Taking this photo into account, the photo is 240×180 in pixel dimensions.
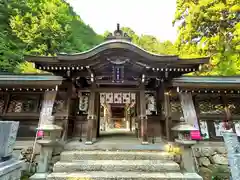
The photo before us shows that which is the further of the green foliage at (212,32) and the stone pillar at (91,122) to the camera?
the green foliage at (212,32)

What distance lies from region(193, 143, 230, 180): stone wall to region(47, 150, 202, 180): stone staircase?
4.38ft

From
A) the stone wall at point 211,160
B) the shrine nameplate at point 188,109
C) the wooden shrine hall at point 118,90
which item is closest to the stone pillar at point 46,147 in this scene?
the wooden shrine hall at point 118,90

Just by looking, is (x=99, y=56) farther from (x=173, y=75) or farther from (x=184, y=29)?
(x=184, y=29)

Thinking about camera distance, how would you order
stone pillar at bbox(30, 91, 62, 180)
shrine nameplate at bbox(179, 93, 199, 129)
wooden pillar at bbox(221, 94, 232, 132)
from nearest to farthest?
stone pillar at bbox(30, 91, 62, 180) < shrine nameplate at bbox(179, 93, 199, 129) < wooden pillar at bbox(221, 94, 232, 132)

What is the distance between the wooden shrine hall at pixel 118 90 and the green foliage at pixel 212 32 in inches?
257

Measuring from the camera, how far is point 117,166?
4.30 metres

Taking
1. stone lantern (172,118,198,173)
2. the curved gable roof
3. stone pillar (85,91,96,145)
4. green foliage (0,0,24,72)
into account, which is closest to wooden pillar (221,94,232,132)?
the curved gable roof

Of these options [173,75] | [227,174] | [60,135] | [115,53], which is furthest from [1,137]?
[227,174]

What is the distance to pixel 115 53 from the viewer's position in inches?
222

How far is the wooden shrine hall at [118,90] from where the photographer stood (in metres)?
5.55

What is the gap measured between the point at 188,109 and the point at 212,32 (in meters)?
10.6

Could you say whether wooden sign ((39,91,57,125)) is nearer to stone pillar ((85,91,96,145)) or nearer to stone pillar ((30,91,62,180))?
stone pillar ((30,91,62,180))

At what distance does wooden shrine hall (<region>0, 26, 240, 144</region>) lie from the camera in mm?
5551

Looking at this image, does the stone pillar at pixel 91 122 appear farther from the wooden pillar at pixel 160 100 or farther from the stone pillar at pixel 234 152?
the stone pillar at pixel 234 152
